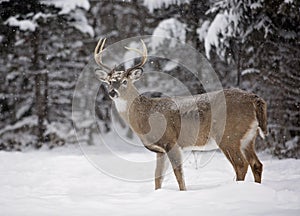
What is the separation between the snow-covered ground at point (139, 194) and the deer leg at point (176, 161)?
0.92ft

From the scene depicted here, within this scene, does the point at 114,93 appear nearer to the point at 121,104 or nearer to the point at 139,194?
the point at 121,104

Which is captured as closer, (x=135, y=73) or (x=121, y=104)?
(x=121, y=104)

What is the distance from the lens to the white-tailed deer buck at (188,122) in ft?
20.4

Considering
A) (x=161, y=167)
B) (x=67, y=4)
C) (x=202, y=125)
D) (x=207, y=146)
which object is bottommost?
(x=161, y=167)

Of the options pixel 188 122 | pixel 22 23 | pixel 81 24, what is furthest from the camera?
pixel 81 24

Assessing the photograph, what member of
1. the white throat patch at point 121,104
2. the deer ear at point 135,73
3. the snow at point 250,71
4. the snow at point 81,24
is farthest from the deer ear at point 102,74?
the snow at point 81,24

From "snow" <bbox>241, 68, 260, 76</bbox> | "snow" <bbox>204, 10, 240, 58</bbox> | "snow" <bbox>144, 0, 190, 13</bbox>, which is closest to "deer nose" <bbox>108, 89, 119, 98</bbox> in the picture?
"snow" <bbox>204, 10, 240, 58</bbox>

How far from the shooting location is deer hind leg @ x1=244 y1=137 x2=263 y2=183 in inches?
242

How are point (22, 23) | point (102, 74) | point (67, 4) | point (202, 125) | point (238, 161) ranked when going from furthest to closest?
point (67, 4), point (22, 23), point (102, 74), point (202, 125), point (238, 161)

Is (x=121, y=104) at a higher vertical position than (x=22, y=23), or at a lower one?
lower

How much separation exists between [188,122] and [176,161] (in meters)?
0.63

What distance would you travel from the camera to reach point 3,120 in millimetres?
15812

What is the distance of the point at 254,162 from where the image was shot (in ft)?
20.4

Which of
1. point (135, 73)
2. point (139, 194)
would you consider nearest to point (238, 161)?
point (139, 194)
